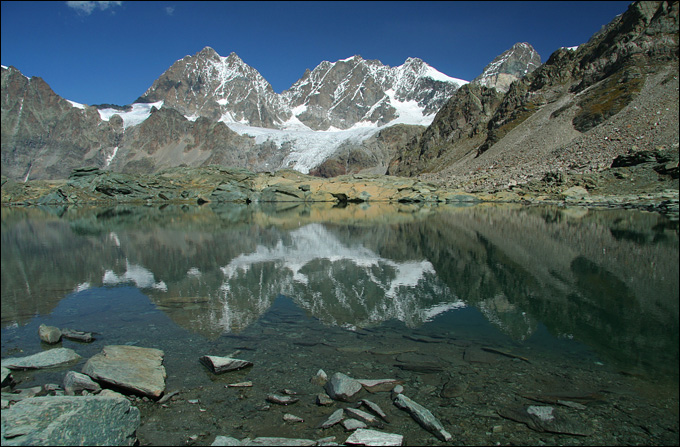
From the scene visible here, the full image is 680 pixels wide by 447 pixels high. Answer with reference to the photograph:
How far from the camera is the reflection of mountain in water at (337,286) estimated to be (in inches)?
344

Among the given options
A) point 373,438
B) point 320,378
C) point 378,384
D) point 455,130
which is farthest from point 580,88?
point 373,438

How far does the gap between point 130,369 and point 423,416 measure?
3964 millimetres

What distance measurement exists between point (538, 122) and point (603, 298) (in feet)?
270

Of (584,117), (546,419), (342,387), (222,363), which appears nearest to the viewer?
(546,419)

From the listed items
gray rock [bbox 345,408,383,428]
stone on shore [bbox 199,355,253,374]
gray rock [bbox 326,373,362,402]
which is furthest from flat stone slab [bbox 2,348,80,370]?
gray rock [bbox 345,408,383,428]

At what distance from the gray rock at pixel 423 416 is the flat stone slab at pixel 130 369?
3088 millimetres

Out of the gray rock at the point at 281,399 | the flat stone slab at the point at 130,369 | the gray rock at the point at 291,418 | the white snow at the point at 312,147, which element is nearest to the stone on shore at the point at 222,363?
the flat stone slab at the point at 130,369

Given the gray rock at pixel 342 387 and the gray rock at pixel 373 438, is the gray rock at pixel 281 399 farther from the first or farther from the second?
the gray rock at pixel 373 438

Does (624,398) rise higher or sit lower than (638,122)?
lower

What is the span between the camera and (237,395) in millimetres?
5355

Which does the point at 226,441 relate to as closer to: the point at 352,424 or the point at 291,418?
the point at 291,418

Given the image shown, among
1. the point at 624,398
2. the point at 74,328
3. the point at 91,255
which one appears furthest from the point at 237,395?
the point at 91,255

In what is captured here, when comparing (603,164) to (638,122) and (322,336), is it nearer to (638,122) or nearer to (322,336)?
(638,122)

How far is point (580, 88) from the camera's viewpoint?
83.4m
